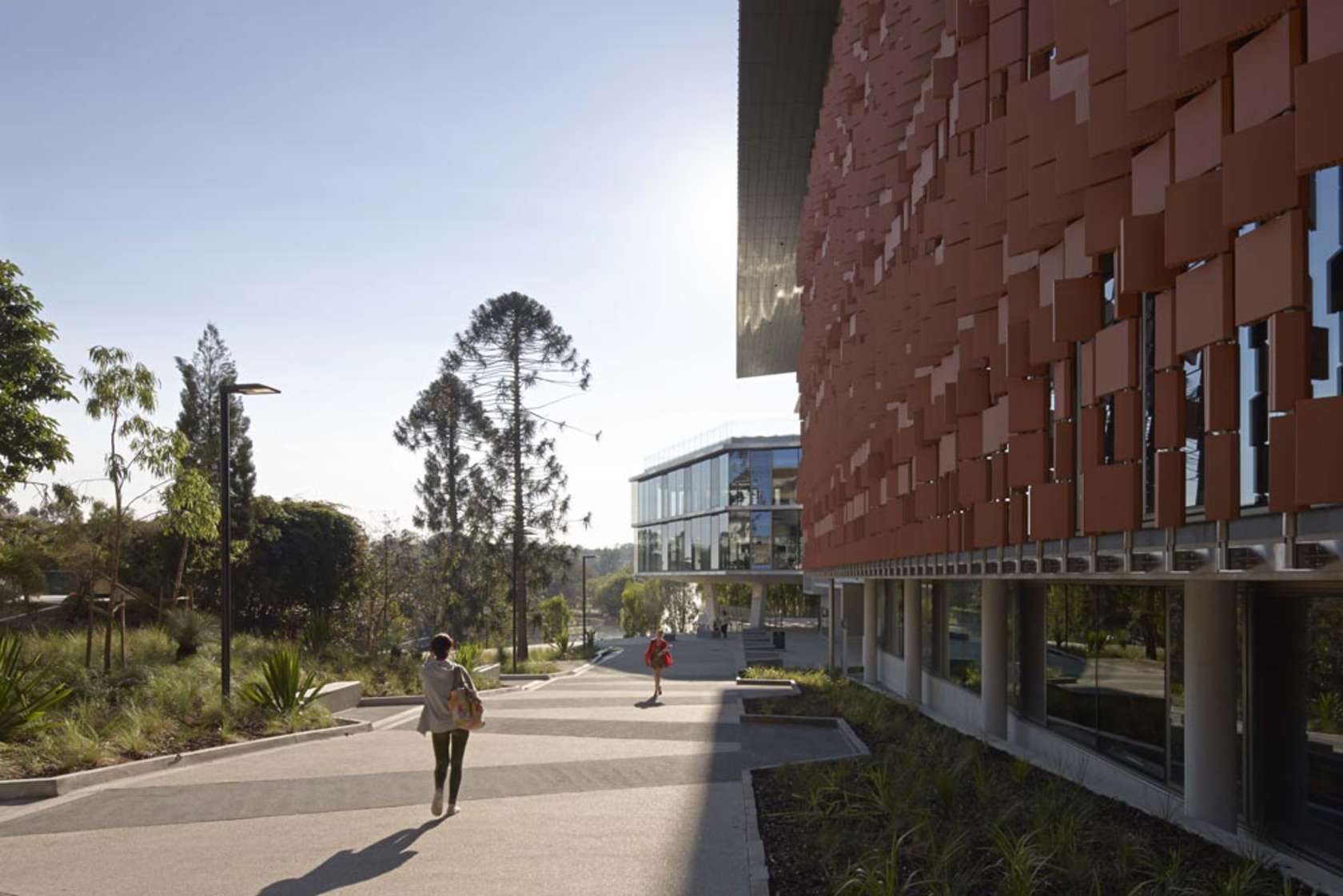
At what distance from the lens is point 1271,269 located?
6.83 meters

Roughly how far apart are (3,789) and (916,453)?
1284cm

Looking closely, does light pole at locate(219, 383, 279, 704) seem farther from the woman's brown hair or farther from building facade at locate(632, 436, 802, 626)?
building facade at locate(632, 436, 802, 626)

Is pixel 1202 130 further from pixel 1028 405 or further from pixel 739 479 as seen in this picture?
pixel 739 479

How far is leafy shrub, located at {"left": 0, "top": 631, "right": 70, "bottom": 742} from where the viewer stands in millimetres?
12836

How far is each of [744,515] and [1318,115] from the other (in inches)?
2600

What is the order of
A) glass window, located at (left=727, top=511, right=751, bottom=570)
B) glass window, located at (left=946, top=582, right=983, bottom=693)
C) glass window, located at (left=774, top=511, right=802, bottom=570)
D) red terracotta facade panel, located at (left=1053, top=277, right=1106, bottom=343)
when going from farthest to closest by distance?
1. glass window, located at (left=727, top=511, right=751, bottom=570)
2. glass window, located at (left=774, top=511, right=802, bottom=570)
3. glass window, located at (left=946, top=582, right=983, bottom=693)
4. red terracotta facade panel, located at (left=1053, top=277, right=1106, bottom=343)

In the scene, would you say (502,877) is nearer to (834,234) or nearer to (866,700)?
(866,700)

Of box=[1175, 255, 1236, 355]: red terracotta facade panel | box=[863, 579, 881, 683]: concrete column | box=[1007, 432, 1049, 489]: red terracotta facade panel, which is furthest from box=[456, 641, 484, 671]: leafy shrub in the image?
box=[1175, 255, 1236, 355]: red terracotta facade panel

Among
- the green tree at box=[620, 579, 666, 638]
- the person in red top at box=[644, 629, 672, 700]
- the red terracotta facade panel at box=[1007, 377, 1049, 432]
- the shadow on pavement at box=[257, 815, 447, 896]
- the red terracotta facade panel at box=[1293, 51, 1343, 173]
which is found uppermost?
the red terracotta facade panel at box=[1293, 51, 1343, 173]

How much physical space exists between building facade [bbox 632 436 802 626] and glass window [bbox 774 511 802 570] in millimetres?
51

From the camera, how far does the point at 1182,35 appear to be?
24.5ft

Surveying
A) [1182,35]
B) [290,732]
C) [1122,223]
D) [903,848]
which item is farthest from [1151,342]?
[290,732]

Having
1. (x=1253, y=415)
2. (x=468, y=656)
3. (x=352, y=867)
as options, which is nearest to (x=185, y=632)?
(x=468, y=656)

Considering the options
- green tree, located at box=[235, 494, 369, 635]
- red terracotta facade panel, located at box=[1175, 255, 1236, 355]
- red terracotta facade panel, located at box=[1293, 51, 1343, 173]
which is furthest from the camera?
green tree, located at box=[235, 494, 369, 635]
